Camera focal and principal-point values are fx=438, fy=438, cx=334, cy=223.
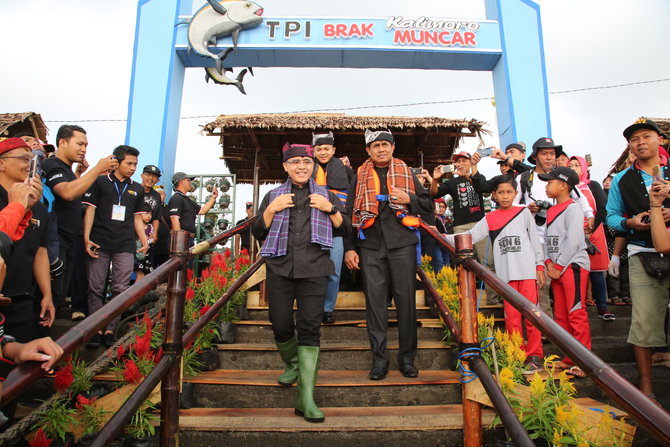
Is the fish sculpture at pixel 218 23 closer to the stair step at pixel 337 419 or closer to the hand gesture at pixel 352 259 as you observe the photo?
the hand gesture at pixel 352 259

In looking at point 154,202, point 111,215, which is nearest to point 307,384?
point 111,215

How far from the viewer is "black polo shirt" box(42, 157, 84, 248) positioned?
3646 mm

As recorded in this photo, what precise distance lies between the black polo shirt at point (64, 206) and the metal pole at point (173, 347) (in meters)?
1.74

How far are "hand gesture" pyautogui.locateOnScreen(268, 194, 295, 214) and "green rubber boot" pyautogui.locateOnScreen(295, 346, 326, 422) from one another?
905 mm

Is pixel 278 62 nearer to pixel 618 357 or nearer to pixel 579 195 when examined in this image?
pixel 579 195

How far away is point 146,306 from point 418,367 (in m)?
3.05

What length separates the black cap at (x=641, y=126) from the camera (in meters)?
3.09

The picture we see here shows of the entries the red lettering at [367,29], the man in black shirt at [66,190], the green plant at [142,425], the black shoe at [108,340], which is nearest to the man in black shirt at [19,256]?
the green plant at [142,425]

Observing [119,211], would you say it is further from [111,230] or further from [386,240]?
[386,240]

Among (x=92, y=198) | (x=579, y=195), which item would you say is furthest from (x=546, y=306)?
(x=92, y=198)

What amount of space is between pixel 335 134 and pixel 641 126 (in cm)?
634

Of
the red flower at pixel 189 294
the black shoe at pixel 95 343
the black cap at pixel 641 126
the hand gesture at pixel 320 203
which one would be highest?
the black cap at pixel 641 126

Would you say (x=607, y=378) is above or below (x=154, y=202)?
below

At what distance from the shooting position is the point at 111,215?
14.2 feet
